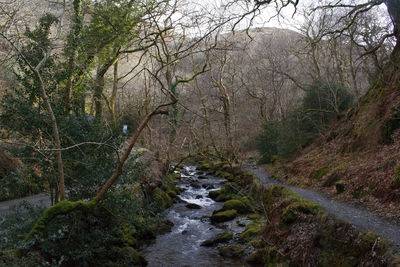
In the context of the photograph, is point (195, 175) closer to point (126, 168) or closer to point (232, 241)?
point (232, 241)

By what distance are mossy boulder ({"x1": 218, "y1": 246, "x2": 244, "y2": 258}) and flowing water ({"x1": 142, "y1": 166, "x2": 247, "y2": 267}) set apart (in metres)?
0.17

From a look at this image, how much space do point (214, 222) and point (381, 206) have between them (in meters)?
6.43

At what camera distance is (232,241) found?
9711mm

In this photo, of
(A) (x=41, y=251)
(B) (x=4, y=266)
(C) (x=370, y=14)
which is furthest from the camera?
(C) (x=370, y=14)

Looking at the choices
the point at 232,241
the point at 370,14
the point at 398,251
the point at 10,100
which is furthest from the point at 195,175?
the point at 398,251

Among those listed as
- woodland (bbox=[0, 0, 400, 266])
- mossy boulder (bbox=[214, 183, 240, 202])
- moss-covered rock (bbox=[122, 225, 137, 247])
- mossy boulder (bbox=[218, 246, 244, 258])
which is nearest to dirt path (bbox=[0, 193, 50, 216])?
woodland (bbox=[0, 0, 400, 266])

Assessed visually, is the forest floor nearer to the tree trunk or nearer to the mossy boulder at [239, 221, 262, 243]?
the tree trunk

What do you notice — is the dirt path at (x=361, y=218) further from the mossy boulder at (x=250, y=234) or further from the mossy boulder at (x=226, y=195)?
the mossy boulder at (x=226, y=195)

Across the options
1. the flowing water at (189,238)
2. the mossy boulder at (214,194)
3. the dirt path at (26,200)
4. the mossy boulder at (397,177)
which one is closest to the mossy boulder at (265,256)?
the flowing water at (189,238)

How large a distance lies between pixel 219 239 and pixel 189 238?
1174mm

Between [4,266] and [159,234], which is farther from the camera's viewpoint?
[159,234]

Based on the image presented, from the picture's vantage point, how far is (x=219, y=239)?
32.1 feet

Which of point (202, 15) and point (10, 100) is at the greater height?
point (202, 15)

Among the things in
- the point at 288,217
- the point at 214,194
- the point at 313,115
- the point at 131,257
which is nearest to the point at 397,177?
the point at 288,217
